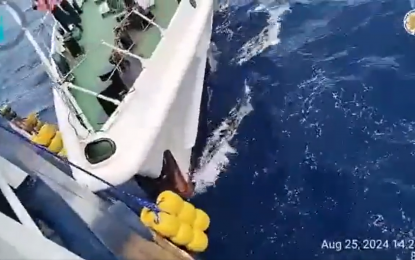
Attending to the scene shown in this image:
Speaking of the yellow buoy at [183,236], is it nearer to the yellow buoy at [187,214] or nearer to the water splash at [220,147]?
the yellow buoy at [187,214]

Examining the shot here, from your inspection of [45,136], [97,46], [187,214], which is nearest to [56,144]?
[45,136]

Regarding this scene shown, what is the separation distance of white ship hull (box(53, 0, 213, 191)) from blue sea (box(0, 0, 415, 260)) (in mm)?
350

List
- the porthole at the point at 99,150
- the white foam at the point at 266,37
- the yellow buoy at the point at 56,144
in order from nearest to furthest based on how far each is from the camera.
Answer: the porthole at the point at 99,150 → the yellow buoy at the point at 56,144 → the white foam at the point at 266,37

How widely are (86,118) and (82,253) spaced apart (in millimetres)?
791

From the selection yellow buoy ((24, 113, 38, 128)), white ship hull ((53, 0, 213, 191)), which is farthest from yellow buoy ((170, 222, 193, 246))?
yellow buoy ((24, 113, 38, 128))

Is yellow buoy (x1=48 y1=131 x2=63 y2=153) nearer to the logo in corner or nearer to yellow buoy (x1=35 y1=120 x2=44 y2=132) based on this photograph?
yellow buoy (x1=35 y1=120 x2=44 y2=132)

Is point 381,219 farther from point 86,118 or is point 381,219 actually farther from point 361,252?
point 86,118

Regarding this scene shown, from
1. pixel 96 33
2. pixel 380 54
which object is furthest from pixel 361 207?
pixel 96 33

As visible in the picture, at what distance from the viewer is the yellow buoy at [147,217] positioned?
8.28ft

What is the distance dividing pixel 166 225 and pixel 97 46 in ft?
4.02

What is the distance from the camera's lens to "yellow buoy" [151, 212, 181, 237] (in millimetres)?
2477

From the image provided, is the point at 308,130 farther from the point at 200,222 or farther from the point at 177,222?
the point at 177,222

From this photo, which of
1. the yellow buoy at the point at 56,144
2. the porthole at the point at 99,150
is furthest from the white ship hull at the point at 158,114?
the yellow buoy at the point at 56,144

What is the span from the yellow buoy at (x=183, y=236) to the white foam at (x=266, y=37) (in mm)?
1614
